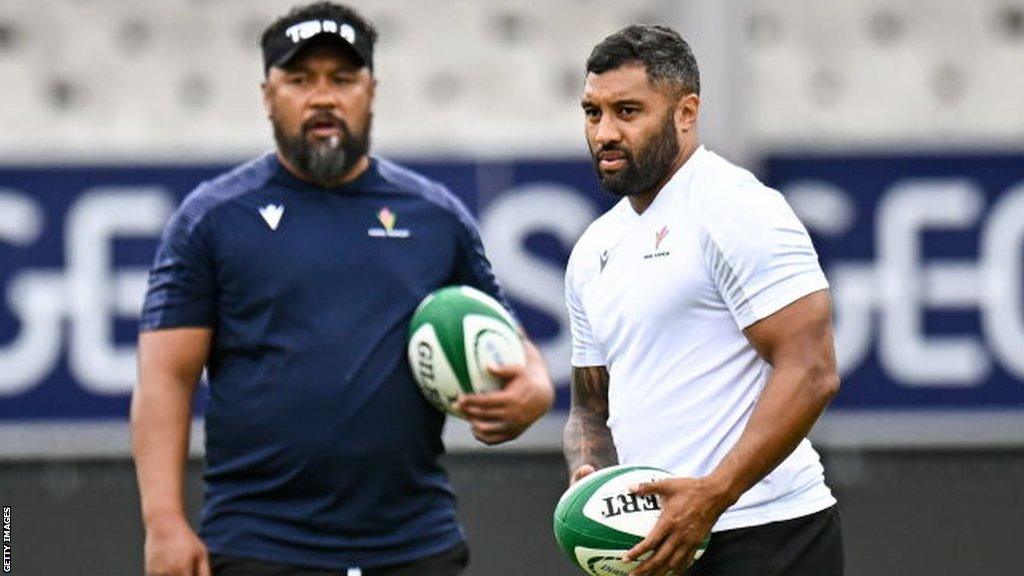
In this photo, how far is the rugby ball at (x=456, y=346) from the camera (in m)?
4.20

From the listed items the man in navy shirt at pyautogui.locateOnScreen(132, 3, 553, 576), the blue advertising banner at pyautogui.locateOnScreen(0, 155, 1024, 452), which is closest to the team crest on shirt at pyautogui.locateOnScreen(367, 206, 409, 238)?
the man in navy shirt at pyautogui.locateOnScreen(132, 3, 553, 576)

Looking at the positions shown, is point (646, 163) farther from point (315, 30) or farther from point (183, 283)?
point (183, 283)

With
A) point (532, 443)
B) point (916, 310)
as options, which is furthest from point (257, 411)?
point (916, 310)

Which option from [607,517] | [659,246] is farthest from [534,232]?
[607,517]

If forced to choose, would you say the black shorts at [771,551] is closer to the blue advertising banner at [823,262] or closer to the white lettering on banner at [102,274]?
the blue advertising banner at [823,262]

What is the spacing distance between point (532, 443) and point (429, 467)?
15.1ft

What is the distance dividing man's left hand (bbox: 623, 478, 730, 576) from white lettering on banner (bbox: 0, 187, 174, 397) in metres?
5.52

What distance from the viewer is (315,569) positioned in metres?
4.24

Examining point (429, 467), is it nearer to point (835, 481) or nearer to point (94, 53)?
point (835, 481)

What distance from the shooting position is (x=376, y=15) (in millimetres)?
10766

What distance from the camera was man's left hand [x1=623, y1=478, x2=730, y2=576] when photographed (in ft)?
12.7

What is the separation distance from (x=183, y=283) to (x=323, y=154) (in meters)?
0.42

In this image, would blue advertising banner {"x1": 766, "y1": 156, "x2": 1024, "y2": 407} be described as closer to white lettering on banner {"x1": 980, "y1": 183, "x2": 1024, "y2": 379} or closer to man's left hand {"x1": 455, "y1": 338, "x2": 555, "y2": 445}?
white lettering on banner {"x1": 980, "y1": 183, "x2": 1024, "y2": 379}

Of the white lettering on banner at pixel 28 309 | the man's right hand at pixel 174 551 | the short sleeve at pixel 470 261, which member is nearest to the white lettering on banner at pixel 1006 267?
the white lettering on banner at pixel 28 309
